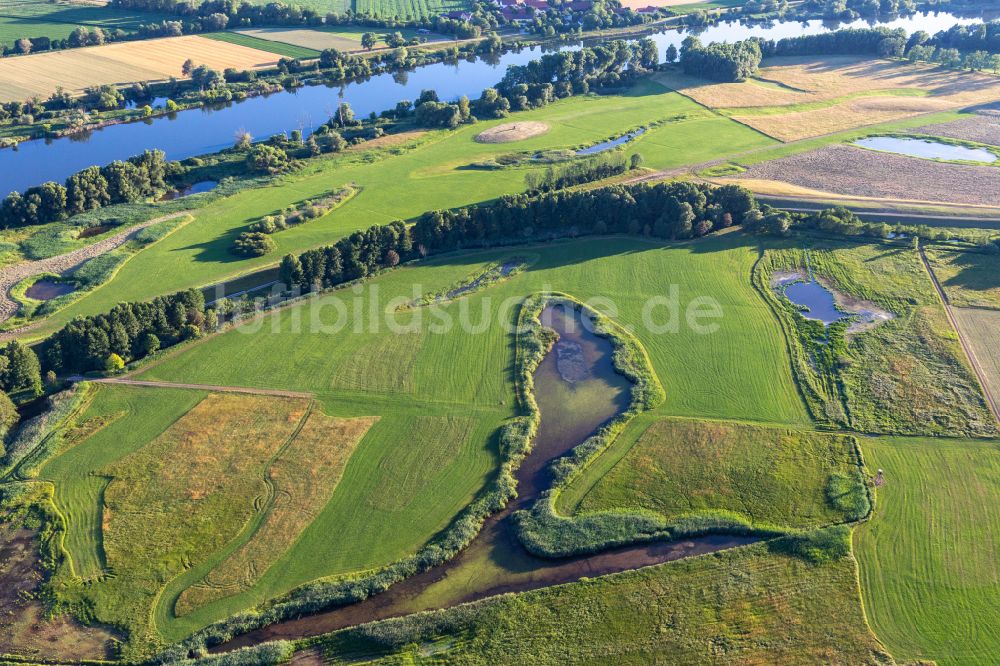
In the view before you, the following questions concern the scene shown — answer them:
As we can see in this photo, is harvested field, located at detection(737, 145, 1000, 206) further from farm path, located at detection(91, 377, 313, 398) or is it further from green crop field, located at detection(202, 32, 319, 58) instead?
green crop field, located at detection(202, 32, 319, 58)

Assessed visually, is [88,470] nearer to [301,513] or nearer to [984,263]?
[301,513]

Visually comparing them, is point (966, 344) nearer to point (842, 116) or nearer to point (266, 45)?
point (842, 116)

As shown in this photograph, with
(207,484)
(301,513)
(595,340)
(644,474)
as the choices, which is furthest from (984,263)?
(207,484)

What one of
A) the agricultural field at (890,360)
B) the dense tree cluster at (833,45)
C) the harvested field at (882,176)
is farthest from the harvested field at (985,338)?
the dense tree cluster at (833,45)

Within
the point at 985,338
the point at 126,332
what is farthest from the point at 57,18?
the point at 985,338

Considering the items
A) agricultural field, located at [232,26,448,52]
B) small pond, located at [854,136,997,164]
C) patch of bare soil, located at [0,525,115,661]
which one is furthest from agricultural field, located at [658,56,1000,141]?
patch of bare soil, located at [0,525,115,661]

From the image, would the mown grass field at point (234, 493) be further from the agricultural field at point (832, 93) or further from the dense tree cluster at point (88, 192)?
the agricultural field at point (832, 93)
